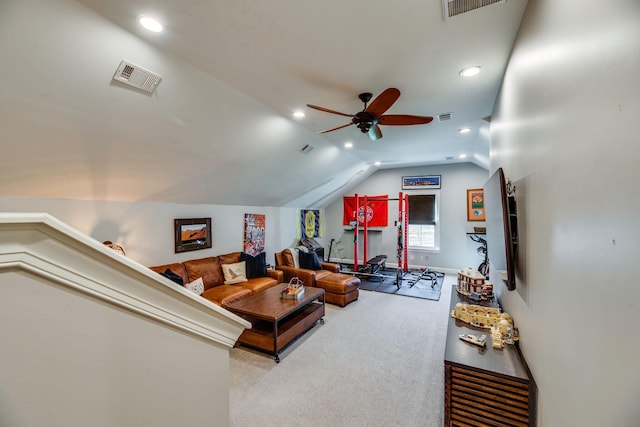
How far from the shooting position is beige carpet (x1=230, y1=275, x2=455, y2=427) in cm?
220

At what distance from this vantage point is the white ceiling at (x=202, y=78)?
1715 mm

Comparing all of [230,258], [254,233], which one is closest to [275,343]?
[230,258]

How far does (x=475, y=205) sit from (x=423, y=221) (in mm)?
1291

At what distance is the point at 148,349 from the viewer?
2.46 ft

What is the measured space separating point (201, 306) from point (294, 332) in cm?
268

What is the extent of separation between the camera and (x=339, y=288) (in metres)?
4.64

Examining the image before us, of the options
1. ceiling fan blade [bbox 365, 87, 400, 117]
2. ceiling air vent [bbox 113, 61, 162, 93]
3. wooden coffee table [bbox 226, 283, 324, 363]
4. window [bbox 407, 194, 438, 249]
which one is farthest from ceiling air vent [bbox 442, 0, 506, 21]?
window [bbox 407, 194, 438, 249]

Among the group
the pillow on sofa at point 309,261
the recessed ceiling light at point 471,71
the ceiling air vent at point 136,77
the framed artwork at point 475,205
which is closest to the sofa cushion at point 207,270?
the pillow on sofa at point 309,261

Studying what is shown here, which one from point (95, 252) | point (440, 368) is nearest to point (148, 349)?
point (95, 252)

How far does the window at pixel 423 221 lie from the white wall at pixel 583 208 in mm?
5720

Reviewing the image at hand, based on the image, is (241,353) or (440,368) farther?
(241,353)

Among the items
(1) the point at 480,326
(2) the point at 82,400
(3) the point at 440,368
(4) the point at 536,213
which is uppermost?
(4) the point at 536,213

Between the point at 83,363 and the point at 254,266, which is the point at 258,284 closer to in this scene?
the point at 254,266

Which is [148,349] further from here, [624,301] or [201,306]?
[624,301]
